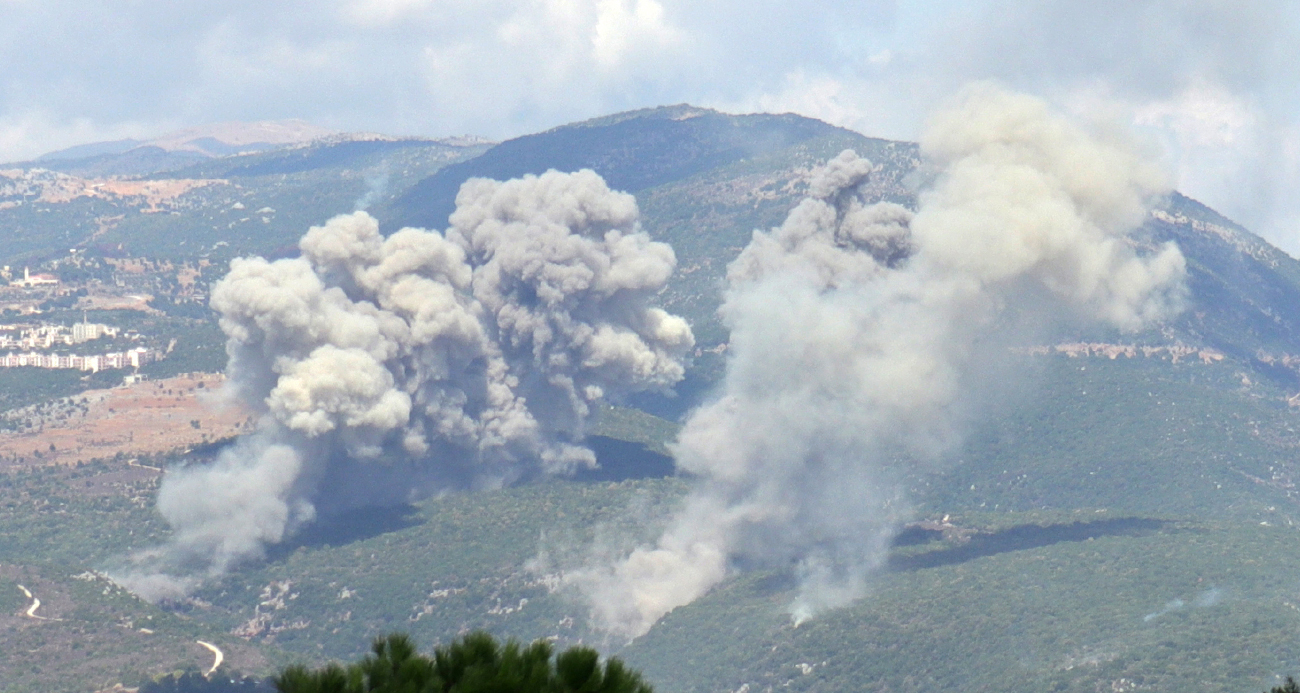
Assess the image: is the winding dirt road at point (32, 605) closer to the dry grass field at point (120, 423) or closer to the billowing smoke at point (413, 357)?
the billowing smoke at point (413, 357)

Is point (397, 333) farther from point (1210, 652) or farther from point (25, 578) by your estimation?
point (1210, 652)

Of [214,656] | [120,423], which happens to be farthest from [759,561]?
[120,423]

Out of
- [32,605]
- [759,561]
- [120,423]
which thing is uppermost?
[120,423]

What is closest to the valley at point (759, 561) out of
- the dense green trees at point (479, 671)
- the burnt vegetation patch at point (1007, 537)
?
the burnt vegetation patch at point (1007, 537)

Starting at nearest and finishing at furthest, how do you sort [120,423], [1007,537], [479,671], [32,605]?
[479,671] < [32,605] < [1007,537] < [120,423]

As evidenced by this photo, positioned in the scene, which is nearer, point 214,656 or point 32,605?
point 214,656

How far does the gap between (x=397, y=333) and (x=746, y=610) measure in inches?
1242

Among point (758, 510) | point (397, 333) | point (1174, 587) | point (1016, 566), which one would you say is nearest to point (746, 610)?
point (758, 510)

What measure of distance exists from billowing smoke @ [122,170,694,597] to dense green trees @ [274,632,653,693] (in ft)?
265

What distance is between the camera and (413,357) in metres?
117

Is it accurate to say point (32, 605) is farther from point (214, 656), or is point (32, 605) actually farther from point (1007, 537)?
point (1007, 537)

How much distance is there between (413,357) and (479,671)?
89.1 m

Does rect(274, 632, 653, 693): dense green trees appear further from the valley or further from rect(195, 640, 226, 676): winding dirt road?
rect(195, 640, 226, 676): winding dirt road

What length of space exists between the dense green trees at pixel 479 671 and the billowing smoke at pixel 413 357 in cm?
8074
